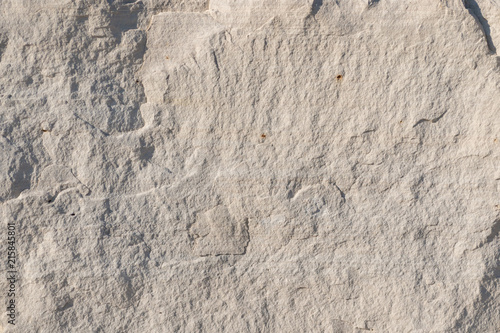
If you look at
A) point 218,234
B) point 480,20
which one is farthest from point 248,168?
point 480,20

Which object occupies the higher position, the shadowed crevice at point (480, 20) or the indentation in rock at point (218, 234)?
the shadowed crevice at point (480, 20)

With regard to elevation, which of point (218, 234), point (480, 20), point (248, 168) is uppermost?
point (480, 20)

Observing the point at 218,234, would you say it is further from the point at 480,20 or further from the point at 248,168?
the point at 480,20

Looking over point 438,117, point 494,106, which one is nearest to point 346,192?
point 438,117

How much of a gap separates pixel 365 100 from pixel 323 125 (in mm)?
122

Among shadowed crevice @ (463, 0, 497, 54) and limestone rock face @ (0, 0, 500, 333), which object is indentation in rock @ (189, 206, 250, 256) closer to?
limestone rock face @ (0, 0, 500, 333)

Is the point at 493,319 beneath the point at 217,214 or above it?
beneath

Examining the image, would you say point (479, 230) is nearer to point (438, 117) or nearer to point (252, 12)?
point (438, 117)

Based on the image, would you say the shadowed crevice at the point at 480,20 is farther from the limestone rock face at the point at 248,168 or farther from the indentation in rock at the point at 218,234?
the indentation in rock at the point at 218,234

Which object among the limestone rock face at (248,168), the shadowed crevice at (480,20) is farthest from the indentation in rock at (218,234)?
the shadowed crevice at (480,20)

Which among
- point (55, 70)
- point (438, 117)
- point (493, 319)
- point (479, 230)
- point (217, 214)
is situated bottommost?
point (493, 319)

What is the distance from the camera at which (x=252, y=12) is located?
1.43 m

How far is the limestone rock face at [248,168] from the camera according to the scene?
1.43 meters

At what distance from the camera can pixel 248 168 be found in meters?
1.46
